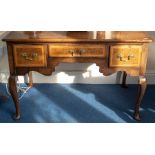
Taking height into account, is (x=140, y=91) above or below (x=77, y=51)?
below

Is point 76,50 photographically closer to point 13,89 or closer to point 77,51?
point 77,51

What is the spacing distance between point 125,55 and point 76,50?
33 centimetres

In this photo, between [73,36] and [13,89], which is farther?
[13,89]

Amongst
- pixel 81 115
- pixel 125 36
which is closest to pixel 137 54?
pixel 125 36

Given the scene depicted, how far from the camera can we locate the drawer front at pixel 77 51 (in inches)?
63.5

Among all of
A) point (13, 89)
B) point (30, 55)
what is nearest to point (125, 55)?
point (30, 55)

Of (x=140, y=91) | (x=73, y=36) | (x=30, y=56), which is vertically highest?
(x=73, y=36)

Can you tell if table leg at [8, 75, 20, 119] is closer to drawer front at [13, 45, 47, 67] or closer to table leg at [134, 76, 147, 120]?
drawer front at [13, 45, 47, 67]

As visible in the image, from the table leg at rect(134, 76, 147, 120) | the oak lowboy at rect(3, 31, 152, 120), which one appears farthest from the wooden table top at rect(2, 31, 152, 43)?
the table leg at rect(134, 76, 147, 120)

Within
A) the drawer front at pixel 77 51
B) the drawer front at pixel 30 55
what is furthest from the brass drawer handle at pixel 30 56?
the drawer front at pixel 77 51

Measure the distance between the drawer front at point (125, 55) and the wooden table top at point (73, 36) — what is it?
0.17 feet

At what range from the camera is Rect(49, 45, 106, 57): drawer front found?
63.5 inches

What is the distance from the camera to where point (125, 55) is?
1.64 m

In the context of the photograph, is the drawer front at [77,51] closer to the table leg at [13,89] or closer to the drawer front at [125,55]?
the drawer front at [125,55]
